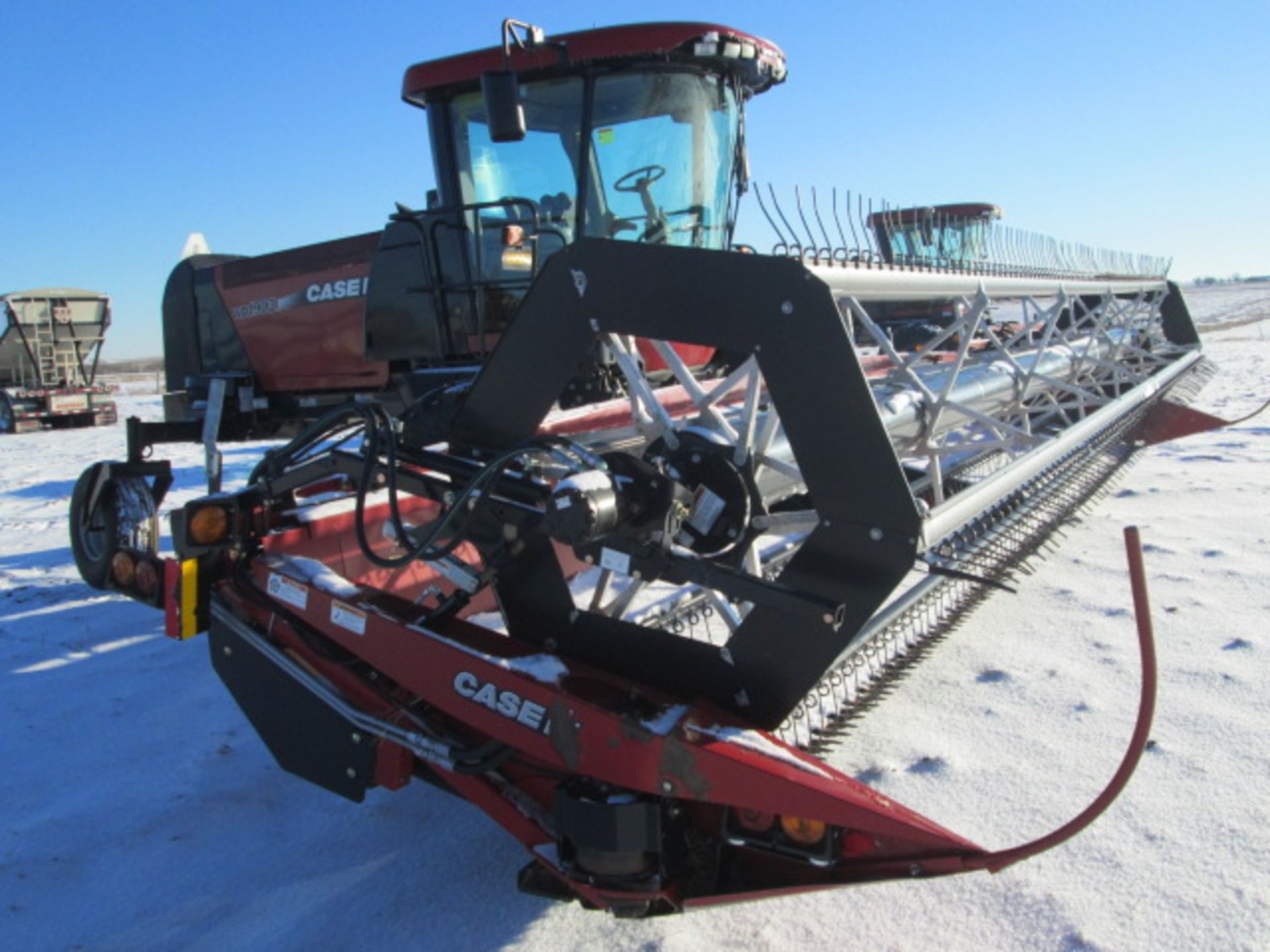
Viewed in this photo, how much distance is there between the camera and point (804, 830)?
1.63 meters

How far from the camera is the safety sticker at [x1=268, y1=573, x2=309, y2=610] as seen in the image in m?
2.27

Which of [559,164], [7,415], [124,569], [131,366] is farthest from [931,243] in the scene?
[131,366]

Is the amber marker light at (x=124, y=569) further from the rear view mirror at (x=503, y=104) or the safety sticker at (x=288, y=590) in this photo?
the rear view mirror at (x=503, y=104)

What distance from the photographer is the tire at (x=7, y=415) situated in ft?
51.7

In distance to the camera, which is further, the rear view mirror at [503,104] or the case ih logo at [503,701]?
the rear view mirror at [503,104]

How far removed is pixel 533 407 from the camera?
2170 millimetres

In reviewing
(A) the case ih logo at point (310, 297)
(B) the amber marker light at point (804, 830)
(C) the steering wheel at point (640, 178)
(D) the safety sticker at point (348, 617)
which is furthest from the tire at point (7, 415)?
(B) the amber marker light at point (804, 830)

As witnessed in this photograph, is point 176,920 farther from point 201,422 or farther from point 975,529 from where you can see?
point 201,422

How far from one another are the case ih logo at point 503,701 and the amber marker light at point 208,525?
0.86 metres

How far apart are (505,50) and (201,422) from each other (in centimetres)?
263

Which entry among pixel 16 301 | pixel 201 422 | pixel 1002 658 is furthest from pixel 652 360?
pixel 16 301

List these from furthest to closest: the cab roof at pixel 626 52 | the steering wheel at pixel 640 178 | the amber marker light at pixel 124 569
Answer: the steering wheel at pixel 640 178 < the cab roof at pixel 626 52 < the amber marker light at pixel 124 569

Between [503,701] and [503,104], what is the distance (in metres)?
2.27

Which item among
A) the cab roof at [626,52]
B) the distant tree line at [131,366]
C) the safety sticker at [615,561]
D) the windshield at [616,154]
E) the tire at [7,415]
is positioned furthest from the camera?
the distant tree line at [131,366]
